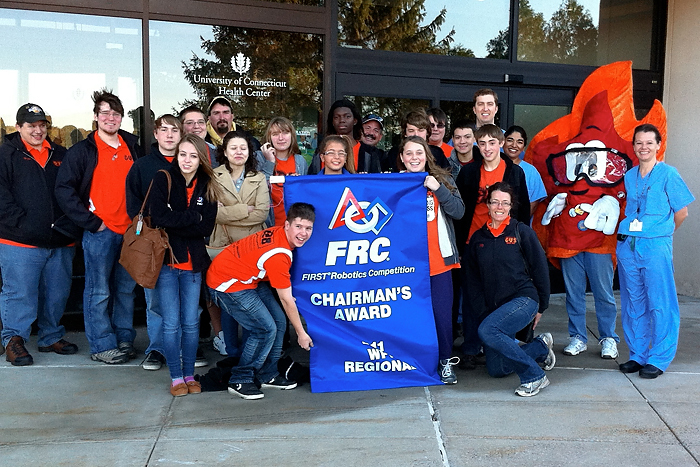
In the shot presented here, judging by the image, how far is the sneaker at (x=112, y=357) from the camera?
17.2 feet

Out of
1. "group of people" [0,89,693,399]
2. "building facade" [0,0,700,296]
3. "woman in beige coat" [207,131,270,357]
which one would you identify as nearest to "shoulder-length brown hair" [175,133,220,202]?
"group of people" [0,89,693,399]

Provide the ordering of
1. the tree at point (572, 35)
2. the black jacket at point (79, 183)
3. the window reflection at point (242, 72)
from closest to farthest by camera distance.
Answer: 1. the black jacket at point (79, 183)
2. the window reflection at point (242, 72)
3. the tree at point (572, 35)

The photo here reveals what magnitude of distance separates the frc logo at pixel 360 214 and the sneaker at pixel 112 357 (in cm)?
198

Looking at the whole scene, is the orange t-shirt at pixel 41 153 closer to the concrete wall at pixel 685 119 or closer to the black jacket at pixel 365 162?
the black jacket at pixel 365 162

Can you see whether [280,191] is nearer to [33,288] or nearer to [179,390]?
[179,390]

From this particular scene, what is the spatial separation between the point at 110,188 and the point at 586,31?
5.67 m

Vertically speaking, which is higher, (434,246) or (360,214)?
(360,214)

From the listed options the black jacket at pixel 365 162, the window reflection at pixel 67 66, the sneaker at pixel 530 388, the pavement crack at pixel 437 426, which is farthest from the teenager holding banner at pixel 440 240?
the window reflection at pixel 67 66

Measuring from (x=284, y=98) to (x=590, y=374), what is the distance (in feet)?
12.3

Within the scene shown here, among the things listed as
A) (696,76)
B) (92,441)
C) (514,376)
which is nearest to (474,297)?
(514,376)

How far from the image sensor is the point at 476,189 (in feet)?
16.8

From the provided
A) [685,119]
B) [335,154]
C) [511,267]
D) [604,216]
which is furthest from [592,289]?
[685,119]

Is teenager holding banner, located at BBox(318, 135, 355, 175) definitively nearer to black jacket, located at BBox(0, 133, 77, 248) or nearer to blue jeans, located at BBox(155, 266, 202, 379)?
blue jeans, located at BBox(155, 266, 202, 379)

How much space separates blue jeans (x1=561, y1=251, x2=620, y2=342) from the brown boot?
4.18 meters
